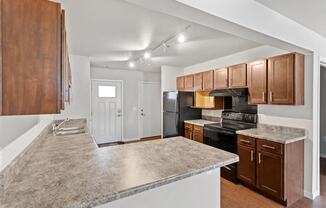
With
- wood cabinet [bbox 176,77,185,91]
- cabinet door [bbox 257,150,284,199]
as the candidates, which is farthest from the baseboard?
wood cabinet [bbox 176,77,185,91]

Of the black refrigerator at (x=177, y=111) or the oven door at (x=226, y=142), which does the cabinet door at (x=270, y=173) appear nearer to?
the oven door at (x=226, y=142)

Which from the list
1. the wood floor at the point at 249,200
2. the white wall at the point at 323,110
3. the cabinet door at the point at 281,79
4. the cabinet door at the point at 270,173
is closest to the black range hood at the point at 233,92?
the cabinet door at the point at 281,79

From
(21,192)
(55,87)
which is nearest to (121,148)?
(21,192)

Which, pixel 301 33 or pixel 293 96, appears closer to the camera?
pixel 301 33

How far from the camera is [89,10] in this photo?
1.95 metres

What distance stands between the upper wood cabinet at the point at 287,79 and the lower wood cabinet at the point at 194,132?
5.13 ft

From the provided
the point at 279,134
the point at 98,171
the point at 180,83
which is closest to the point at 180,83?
the point at 180,83

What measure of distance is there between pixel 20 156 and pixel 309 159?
343 cm

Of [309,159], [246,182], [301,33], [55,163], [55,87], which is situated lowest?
[246,182]

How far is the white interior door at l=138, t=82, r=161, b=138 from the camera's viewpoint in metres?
6.18

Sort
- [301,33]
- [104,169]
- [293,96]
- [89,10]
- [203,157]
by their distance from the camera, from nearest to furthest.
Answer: [104,169] → [203,157] → [89,10] → [301,33] → [293,96]

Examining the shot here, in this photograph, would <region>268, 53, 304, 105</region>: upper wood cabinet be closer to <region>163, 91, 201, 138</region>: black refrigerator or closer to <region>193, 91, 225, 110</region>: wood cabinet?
<region>193, 91, 225, 110</region>: wood cabinet

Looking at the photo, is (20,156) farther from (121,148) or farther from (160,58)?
(160,58)

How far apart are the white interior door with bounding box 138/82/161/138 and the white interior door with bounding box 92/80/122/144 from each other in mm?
759
